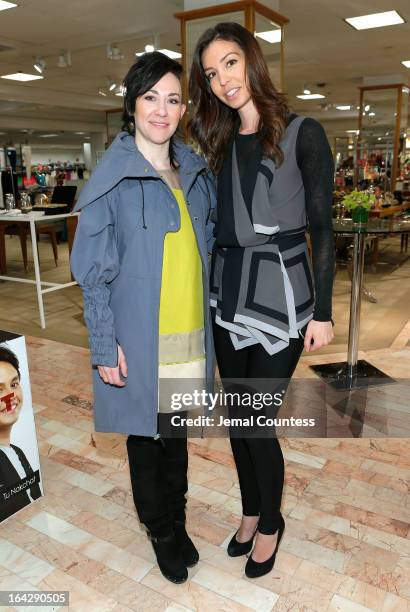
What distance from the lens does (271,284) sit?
1.43m

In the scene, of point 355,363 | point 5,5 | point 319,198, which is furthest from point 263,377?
point 5,5

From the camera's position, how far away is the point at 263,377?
4.87ft

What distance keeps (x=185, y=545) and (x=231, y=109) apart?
1.40 m

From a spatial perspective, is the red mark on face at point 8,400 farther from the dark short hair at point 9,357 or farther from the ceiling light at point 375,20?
the ceiling light at point 375,20

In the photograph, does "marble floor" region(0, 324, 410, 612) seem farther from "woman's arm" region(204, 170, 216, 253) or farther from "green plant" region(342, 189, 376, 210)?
"green plant" region(342, 189, 376, 210)

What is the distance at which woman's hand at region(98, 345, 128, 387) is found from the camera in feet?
4.69

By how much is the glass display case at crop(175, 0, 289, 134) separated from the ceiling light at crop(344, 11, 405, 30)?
1.79 m

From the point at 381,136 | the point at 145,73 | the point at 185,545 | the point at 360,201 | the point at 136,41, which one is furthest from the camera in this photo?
the point at 381,136

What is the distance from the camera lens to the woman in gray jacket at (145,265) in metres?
1.35

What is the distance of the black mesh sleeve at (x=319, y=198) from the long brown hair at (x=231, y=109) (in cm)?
6

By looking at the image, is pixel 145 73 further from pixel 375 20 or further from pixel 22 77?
pixel 22 77

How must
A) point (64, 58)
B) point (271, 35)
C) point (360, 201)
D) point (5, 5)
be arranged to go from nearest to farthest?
point (360, 201) < point (271, 35) < point (5, 5) < point (64, 58)

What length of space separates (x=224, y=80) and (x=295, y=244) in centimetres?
47

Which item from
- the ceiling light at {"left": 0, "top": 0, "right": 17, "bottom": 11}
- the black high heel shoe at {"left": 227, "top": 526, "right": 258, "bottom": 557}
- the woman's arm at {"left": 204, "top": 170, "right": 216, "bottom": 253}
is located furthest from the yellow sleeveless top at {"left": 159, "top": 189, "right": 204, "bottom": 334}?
the ceiling light at {"left": 0, "top": 0, "right": 17, "bottom": 11}
